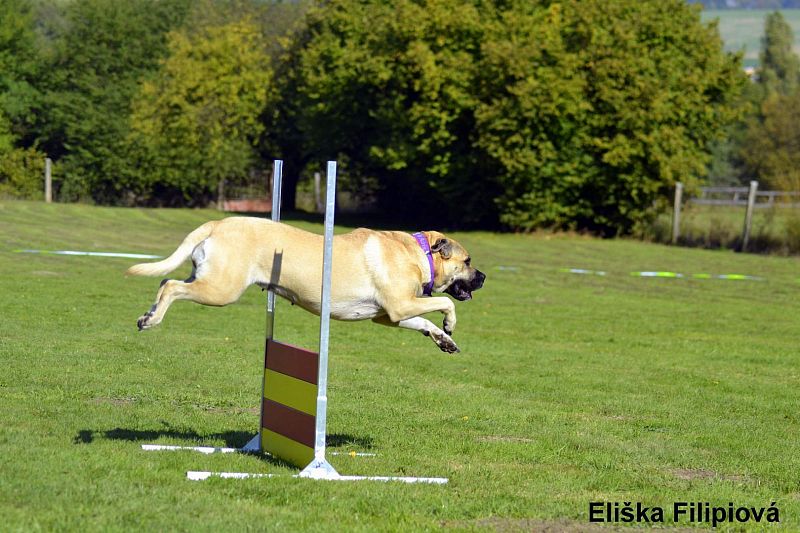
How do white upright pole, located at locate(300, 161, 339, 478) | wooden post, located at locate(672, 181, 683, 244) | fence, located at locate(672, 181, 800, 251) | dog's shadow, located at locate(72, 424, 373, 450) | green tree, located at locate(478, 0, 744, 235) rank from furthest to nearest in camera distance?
green tree, located at locate(478, 0, 744, 235) → wooden post, located at locate(672, 181, 683, 244) → fence, located at locate(672, 181, 800, 251) → dog's shadow, located at locate(72, 424, 373, 450) → white upright pole, located at locate(300, 161, 339, 478)

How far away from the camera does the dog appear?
8414 millimetres

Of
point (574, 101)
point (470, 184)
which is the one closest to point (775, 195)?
point (574, 101)

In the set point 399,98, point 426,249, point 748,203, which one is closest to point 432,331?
point 426,249

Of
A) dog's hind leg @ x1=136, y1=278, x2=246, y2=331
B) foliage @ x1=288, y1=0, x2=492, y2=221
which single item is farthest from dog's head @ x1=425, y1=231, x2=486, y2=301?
foliage @ x1=288, y1=0, x2=492, y2=221

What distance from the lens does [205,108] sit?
58938mm

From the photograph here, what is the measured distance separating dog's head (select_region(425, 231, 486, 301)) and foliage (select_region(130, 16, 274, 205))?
49739 mm

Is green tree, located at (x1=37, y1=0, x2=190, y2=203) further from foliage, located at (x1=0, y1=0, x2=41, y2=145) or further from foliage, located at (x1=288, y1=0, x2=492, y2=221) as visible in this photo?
foliage, located at (x1=288, y1=0, x2=492, y2=221)

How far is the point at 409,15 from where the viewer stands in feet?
153

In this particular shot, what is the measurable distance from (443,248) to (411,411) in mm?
2168

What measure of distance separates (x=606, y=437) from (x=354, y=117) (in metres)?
44.4

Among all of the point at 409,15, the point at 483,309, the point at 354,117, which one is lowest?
the point at 483,309

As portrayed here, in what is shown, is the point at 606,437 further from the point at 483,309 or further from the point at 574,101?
the point at 574,101

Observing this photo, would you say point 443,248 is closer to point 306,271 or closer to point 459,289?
point 459,289

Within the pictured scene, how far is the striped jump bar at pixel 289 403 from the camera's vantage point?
316 inches
